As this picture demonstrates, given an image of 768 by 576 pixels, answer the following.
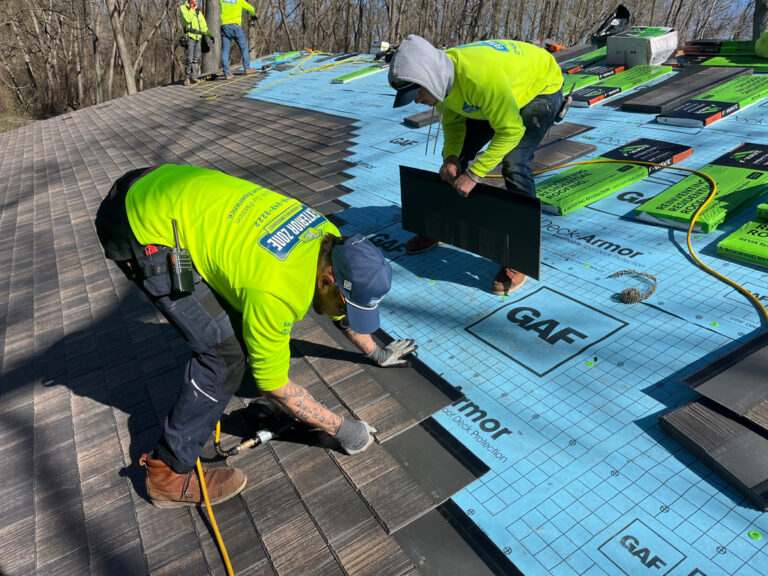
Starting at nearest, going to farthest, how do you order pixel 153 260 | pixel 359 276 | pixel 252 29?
pixel 359 276, pixel 153 260, pixel 252 29

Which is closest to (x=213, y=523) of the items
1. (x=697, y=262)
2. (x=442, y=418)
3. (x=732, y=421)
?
(x=442, y=418)

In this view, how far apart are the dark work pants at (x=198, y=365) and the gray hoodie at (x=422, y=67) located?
54.2 inches

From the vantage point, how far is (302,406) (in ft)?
5.63

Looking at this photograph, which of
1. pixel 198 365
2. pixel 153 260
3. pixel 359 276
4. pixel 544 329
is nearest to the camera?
pixel 359 276

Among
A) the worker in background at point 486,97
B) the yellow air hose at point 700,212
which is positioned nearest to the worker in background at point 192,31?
the yellow air hose at point 700,212

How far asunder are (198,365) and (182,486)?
47 centimetres

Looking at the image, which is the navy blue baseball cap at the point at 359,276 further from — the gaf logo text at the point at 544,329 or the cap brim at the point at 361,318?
the gaf logo text at the point at 544,329

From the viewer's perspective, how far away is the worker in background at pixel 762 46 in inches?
235

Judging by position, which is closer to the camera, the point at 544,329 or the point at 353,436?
the point at 353,436

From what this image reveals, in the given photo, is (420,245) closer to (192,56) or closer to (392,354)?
(392,354)

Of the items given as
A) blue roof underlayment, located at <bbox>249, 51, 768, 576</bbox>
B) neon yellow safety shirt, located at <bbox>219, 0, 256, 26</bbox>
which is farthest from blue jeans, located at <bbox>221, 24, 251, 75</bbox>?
blue roof underlayment, located at <bbox>249, 51, 768, 576</bbox>

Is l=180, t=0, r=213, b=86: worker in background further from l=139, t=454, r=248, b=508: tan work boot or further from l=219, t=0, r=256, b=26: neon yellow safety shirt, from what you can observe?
l=139, t=454, r=248, b=508: tan work boot

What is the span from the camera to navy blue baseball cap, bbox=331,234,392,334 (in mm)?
1475

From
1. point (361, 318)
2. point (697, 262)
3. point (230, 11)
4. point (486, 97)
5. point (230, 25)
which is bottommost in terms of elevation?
point (697, 262)
